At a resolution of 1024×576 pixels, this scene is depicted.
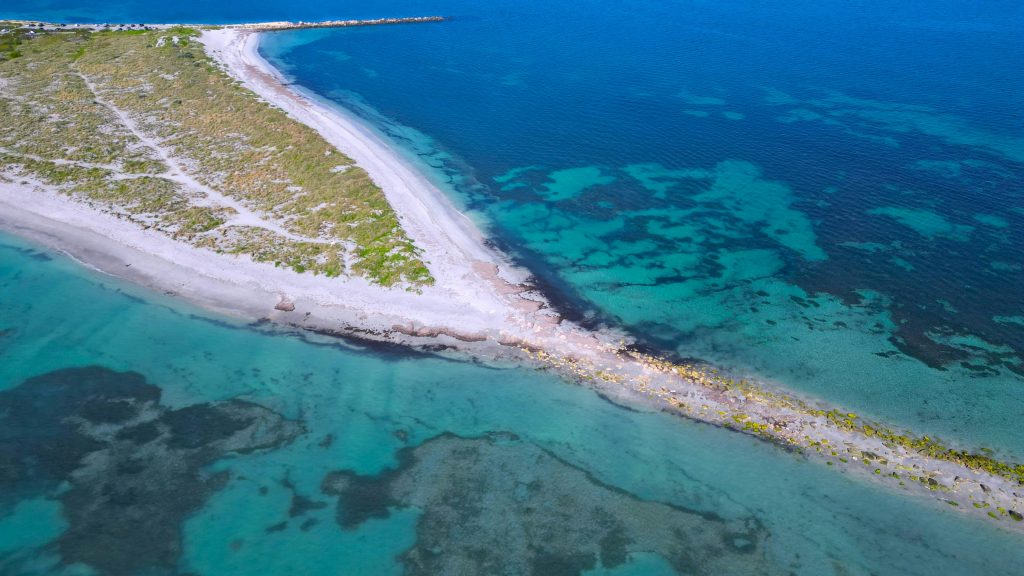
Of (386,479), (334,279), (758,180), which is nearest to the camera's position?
(386,479)

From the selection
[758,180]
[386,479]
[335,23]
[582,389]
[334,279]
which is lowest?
[386,479]

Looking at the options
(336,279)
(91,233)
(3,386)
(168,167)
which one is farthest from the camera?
(168,167)

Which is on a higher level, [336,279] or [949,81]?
[949,81]

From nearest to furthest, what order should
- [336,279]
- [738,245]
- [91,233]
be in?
[336,279] < [91,233] < [738,245]

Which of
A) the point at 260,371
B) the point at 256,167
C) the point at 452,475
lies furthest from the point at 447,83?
the point at 452,475

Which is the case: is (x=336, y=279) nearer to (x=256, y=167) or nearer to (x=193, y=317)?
(x=193, y=317)

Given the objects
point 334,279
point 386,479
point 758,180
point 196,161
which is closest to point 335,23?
point 196,161

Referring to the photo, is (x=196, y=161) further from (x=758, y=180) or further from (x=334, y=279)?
(x=758, y=180)
